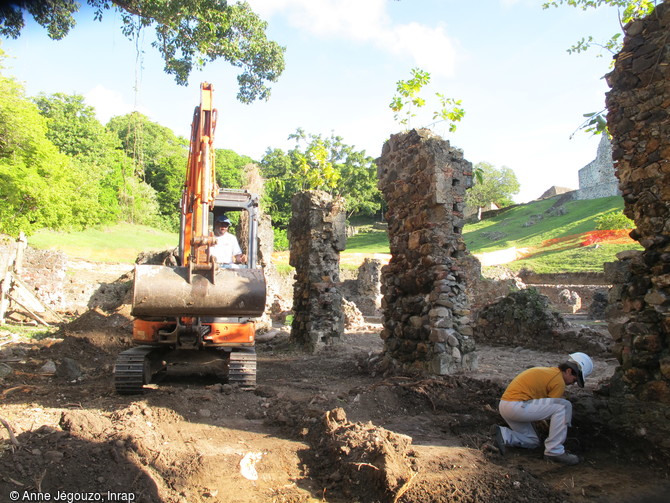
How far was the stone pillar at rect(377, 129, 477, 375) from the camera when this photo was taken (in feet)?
25.0

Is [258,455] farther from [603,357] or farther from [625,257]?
[603,357]

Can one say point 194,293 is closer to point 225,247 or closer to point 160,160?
point 225,247

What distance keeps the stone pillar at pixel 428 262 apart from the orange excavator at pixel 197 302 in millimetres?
2615

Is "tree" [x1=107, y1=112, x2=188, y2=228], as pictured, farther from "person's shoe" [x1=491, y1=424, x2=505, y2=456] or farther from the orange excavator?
"person's shoe" [x1=491, y1=424, x2=505, y2=456]

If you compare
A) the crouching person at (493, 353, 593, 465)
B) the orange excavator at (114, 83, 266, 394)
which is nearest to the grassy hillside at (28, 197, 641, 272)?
the orange excavator at (114, 83, 266, 394)

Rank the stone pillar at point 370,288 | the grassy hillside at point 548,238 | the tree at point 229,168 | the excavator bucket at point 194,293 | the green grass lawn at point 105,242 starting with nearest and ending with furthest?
the excavator bucket at point 194,293 → the stone pillar at point 370,288 → the green grass lawn at point 105,242 → the grassy hillside at point 548,238 → the tree at point 229,168

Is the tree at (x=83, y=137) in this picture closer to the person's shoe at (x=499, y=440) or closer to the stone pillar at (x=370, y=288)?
the stone pillar at (x=370, y=288)

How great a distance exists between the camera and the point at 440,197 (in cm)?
783

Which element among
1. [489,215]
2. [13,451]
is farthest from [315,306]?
[489,215]

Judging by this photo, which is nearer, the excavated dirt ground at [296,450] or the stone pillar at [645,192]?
the excavated dirt ground at [296,450]

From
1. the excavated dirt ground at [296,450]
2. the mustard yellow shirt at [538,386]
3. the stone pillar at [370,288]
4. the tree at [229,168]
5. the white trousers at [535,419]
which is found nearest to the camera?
the excavated dirt ground at [296,450]

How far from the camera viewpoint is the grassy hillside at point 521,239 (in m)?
30.5

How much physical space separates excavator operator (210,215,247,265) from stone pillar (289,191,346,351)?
436cm

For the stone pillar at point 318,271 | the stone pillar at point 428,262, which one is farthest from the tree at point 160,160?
the stone pillar at point 428,262
